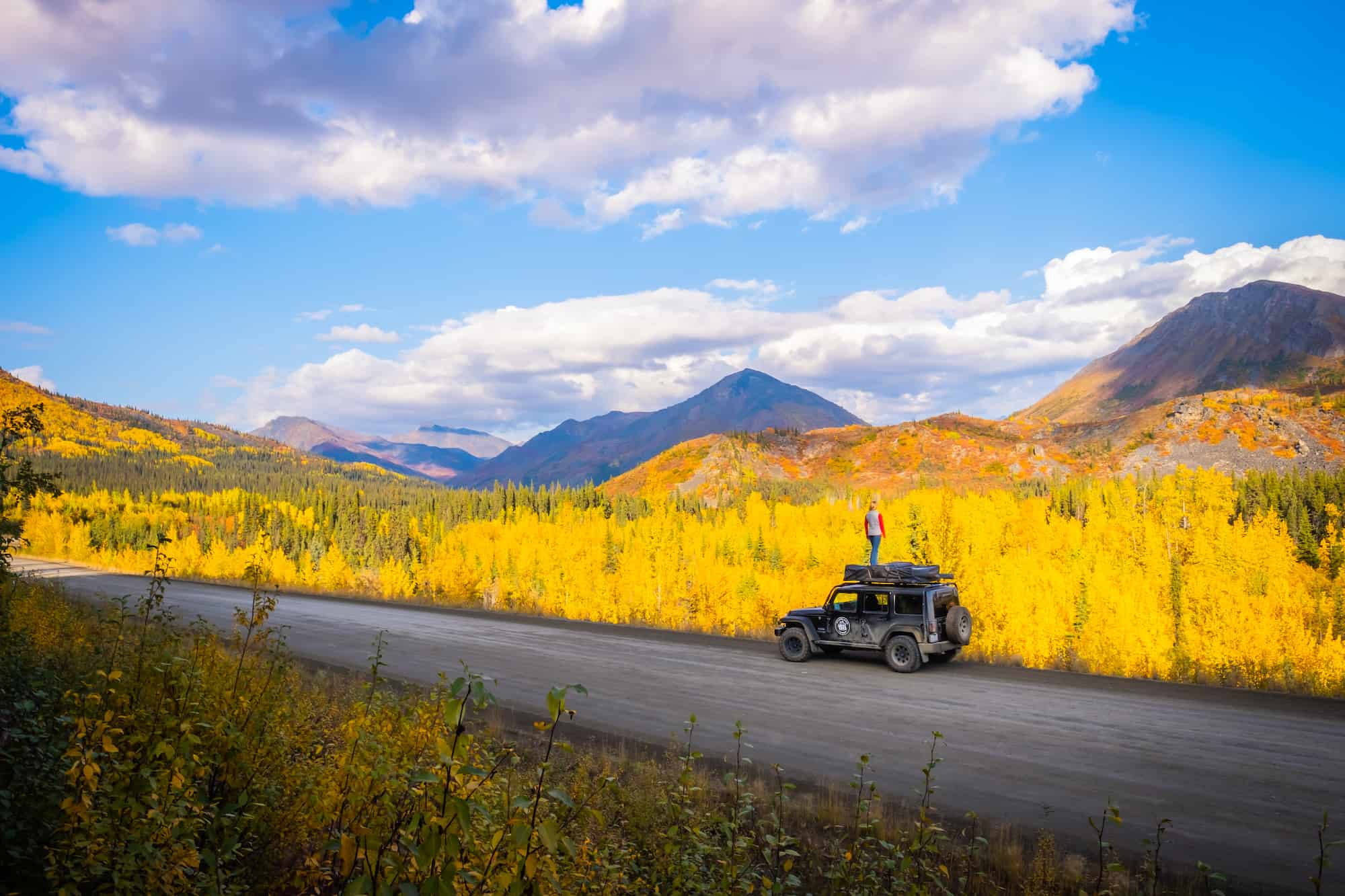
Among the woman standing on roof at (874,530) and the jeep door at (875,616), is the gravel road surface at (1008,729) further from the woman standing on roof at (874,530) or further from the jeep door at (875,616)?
the woman standing on roof at (874,530)

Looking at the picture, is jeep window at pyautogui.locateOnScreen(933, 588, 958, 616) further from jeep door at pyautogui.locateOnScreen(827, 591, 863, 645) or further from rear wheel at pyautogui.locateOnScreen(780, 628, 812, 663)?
rear wheel at pyautogui.locateOnScreen(780, 628, 812, 663)

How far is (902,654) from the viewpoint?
1667 centimetres

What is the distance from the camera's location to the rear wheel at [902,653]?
53.7 feet

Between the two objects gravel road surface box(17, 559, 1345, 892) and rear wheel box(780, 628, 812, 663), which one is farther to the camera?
rear wheel box(780, 628, 812, 663)

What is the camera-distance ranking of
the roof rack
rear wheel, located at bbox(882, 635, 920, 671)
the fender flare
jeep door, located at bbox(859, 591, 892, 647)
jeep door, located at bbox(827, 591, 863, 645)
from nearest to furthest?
rear wheel, located at bbox(882, 635, 920, 671) < the roof rack < jeep door, located at bbox(859, 591, 892, 647) < jeep door, located at bbox(827, 591, 863, 645) < the fender flare

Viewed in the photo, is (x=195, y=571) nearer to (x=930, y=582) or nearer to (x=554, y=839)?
(x=930, y=582)

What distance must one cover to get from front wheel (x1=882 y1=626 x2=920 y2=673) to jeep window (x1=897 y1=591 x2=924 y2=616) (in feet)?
1.87

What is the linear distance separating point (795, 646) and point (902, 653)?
2716mm

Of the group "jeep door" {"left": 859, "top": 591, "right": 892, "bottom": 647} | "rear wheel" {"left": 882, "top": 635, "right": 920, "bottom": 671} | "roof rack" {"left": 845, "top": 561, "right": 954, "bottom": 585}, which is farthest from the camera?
"jeep door" {"left": 859, "top": 591, "right": 892, "bottom": 647}

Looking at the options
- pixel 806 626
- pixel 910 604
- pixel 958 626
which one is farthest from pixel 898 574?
pixel 806 626

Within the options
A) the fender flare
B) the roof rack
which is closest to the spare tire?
the roof rack

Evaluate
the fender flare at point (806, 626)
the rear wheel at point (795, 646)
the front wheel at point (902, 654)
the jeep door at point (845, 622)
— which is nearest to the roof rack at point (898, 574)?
the jeep door at point (845, 622)

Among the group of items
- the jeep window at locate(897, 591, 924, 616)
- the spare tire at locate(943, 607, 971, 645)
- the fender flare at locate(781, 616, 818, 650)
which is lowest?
the fender flare at locate(781, 616, 818, 650)

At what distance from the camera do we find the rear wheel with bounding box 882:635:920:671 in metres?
16.4
